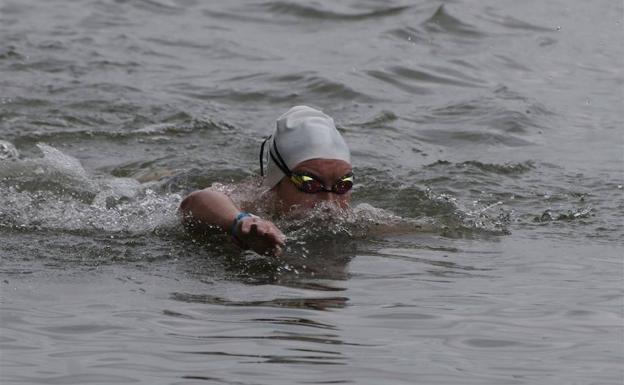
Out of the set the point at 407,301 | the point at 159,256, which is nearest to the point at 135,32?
the point at 159,256

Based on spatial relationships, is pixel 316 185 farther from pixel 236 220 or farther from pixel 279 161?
pixel 236 220

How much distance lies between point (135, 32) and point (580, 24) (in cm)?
637

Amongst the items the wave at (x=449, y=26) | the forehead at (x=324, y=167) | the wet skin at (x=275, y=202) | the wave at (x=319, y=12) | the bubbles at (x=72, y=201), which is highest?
the forehead at (x=324, y=167)

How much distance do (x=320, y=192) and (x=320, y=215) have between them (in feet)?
0.59

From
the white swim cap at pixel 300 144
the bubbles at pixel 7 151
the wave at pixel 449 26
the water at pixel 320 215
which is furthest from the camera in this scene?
the wave at pixel 449 26

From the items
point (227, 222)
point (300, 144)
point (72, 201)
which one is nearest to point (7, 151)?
point (72, 201)

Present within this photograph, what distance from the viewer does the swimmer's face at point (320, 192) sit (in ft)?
28.2

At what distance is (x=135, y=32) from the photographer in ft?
59.5

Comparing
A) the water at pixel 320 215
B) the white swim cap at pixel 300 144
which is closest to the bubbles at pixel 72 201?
the water at pixel 320 215

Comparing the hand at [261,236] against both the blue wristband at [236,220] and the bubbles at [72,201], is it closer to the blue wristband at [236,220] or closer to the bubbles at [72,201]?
the blue wristband at [236,220]

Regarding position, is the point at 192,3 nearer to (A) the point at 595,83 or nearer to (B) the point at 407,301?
(A) the point at 595,83

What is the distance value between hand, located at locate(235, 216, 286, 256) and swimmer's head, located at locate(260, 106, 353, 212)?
3.95ft

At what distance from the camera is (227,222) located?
7.93 metres

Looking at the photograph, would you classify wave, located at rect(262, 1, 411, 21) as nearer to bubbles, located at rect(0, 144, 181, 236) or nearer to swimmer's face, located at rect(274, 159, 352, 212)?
bubbles, located at rect(0, 144, 181, 236)
